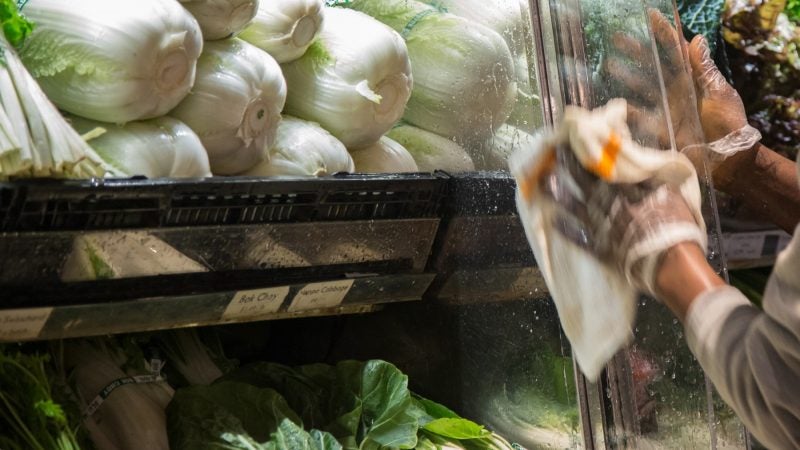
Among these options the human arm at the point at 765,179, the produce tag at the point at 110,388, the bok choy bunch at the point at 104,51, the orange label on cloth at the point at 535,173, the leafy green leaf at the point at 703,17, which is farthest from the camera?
the leafy green leaf at the point at 703,17

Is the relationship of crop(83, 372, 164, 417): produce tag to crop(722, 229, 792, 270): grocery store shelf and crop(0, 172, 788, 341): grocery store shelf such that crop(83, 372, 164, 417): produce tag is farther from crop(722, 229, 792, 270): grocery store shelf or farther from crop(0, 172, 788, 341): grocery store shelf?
crop(722, 229, 792, 270): grocery store shelf

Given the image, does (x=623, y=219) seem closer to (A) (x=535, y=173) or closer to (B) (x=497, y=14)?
(A) (x=535, y=173)

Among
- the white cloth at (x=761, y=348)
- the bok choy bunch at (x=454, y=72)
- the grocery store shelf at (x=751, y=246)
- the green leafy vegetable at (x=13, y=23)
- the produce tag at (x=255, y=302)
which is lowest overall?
the grocery store shelf at (x=751, y=246)

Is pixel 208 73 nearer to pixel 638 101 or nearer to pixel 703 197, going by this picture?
pixel 638 101

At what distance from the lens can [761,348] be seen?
105cm

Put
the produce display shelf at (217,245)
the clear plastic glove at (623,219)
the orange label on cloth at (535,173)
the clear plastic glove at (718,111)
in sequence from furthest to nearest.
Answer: the clear plastic glove at (718,111), the produce display shelf at (217,245), the orange label on cloth at (535,173), the clear plastic glove at (623,219)

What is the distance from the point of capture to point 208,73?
1.79 meters

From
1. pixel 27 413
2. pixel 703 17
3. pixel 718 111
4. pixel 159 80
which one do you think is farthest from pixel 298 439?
pixel 703 17

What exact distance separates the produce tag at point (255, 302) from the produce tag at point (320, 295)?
0.14ft

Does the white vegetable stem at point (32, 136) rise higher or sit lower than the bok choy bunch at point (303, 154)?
higher

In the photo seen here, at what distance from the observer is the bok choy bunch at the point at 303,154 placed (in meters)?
1.92

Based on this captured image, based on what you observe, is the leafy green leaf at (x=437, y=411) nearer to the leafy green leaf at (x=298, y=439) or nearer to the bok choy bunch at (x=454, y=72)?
the leafy green leaf at (x=298, y=439)

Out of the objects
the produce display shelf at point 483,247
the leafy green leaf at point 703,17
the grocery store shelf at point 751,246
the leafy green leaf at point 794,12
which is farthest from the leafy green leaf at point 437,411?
the leafy green leaf at point 794,12

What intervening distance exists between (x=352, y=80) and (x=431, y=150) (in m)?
0.30
